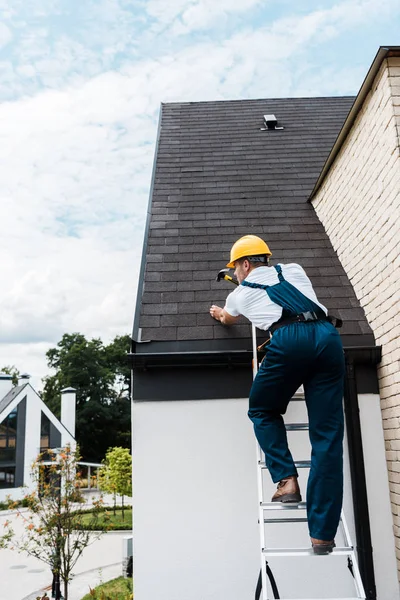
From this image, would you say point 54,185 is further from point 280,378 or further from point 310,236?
point 280,378

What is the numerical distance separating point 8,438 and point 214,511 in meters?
25.9

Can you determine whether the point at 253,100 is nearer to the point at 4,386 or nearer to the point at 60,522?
the point at 60,522

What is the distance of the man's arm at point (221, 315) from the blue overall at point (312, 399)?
102 cm

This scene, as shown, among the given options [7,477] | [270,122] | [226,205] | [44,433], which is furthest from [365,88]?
[44,433]

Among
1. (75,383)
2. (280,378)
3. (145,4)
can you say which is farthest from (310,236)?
(75,383)

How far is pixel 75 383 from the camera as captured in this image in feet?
162

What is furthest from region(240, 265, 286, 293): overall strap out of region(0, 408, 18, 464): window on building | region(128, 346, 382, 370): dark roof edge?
region(0, 408, 18, 464): window on building

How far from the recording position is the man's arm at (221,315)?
4.17 meters

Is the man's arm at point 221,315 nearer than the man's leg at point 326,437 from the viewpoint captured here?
No

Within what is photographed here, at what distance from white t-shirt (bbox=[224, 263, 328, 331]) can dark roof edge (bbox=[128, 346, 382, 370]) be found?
32.5 inches

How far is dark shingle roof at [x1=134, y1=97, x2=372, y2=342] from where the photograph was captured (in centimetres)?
472

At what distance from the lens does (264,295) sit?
3305 mm

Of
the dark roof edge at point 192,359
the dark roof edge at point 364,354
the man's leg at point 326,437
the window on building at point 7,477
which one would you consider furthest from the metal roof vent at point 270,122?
the window on building at point 7,477

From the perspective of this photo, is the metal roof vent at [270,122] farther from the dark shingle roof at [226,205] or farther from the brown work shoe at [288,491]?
the brown work shoe at [288,491]
